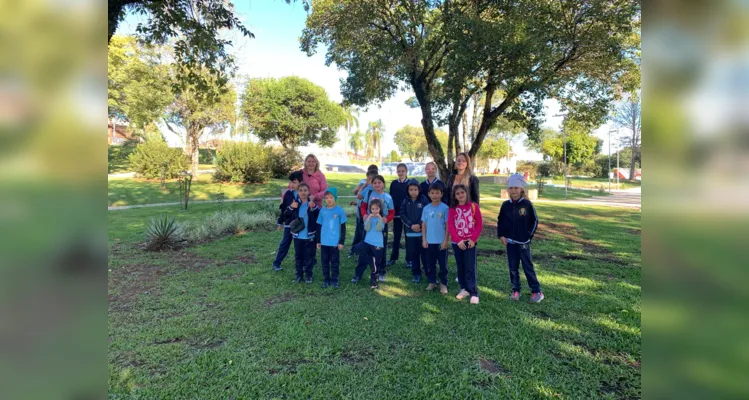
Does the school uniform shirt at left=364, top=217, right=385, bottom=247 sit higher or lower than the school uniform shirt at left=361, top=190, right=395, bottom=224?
lower

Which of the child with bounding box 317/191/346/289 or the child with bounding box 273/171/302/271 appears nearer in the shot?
the child with bounding box 317/191/346/289

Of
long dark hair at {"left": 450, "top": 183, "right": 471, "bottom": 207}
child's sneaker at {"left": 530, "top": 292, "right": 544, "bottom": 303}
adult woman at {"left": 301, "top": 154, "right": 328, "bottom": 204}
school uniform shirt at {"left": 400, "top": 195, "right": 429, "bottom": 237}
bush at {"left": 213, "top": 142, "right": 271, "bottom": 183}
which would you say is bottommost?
child's sneaker at {"left": 530, "top": 292, "right": 544, "bottom": 303}

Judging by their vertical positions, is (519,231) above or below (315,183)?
below

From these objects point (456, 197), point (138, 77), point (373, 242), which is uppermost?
point (138, 77)

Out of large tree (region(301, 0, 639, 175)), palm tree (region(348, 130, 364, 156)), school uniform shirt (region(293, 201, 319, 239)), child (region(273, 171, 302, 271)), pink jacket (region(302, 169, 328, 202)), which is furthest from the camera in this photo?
palm tree (region(348, 130, 364, 156))

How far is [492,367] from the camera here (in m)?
3.29

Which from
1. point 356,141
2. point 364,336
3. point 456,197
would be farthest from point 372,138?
point 364,336

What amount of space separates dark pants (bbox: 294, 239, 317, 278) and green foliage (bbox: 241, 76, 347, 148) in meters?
30.1

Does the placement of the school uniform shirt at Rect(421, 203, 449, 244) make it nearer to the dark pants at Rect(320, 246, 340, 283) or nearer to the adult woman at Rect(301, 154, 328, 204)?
the dark pants at Rect(320, 246, 340, 283)

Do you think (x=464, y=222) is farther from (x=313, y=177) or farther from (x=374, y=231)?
(x=313, y=177)

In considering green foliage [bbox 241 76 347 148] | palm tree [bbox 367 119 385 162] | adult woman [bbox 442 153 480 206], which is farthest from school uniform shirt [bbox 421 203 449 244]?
palm tree [bbox 367 119 385 162]

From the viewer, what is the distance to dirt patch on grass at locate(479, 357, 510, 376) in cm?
320

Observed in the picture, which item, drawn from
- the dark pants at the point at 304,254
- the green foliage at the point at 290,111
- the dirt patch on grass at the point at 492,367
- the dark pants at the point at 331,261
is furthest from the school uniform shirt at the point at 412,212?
the green foliage at the point at 290,111

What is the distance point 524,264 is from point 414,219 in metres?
1.71
